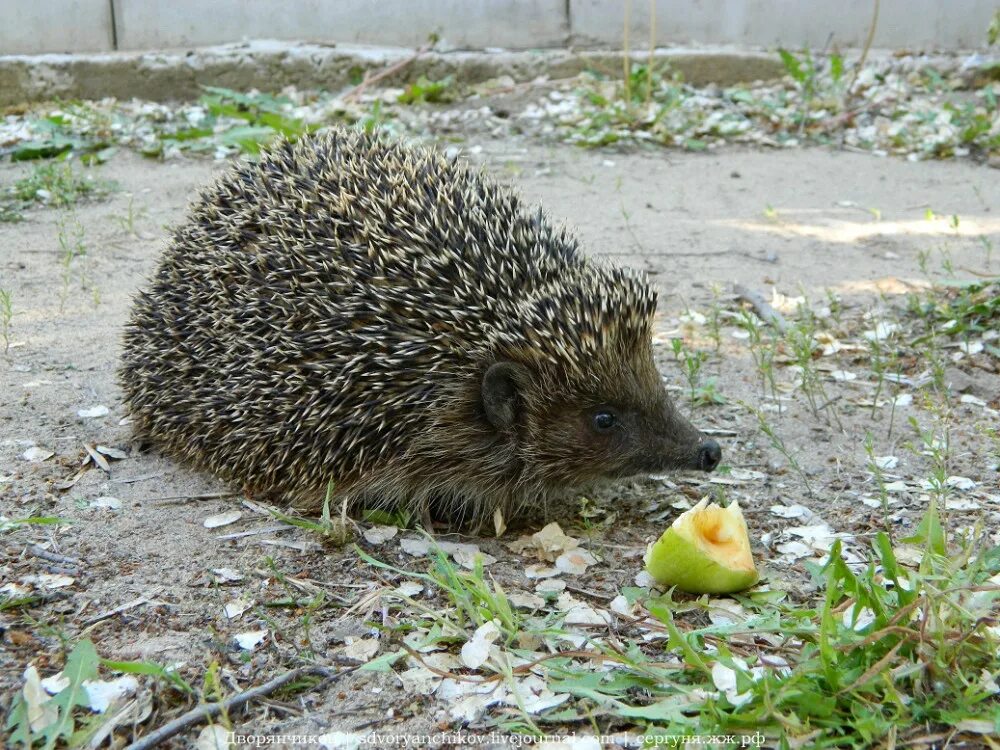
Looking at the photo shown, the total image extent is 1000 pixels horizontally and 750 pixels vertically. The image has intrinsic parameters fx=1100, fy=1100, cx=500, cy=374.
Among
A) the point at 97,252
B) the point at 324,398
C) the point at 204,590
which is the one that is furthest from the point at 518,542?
the point at 97,252

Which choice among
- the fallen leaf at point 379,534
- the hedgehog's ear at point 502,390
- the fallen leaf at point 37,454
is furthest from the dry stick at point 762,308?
the fallen leaf at point 37,454

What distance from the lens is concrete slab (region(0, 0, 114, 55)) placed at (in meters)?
12.0

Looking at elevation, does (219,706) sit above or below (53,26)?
below

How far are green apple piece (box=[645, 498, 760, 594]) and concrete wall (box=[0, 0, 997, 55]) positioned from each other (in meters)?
9.72

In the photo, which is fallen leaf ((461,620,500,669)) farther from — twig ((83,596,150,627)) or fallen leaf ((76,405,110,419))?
fallen leaf ((76,405,110,419))

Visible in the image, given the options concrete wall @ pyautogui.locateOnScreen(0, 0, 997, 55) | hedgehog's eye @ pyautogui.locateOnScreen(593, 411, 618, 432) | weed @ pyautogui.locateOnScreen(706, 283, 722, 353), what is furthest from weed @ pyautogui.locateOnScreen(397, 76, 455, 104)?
hedgehog's eye @ pyautogui.locateOnScreen(593, 411, 618, 432)

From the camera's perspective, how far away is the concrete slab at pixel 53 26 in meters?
12.0

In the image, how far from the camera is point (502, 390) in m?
4.56

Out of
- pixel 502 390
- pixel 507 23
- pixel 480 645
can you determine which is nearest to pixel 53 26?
pixel 507 23

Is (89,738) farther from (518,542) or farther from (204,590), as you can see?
(518,542)

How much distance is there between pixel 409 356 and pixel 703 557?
147 centimetres

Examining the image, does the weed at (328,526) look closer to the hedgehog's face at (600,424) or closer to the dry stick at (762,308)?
the hedgehog's face at (600,424)

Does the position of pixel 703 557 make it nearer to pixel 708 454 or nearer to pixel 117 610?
pixel 708 454

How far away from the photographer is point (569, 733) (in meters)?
3.17
